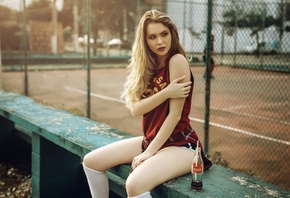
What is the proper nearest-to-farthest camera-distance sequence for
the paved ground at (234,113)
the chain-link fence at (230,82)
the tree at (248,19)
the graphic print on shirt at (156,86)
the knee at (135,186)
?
the knee at (135,186), the graphic print on shirt at (156,86), the paved ground at (234,113), the chain-link fence at (230,82), the tree at (248,19)

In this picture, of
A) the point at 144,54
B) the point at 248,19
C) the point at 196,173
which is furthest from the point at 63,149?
the point at 248,19

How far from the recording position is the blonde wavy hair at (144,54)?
101 inches

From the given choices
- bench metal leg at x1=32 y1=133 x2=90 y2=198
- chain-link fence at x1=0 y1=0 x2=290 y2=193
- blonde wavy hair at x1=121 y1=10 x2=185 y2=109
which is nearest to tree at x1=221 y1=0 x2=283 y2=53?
chain-link fence at x1=0 y1=0 x2=290 y2=193

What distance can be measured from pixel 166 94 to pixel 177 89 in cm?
9

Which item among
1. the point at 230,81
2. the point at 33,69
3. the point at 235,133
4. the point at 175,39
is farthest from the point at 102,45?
the point at 175,39

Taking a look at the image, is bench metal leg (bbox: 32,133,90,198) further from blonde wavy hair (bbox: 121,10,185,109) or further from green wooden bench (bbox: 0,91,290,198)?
blonde wavy hair (bbox: 121,10,185,109)

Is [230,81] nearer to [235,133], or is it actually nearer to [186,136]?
[235,133]

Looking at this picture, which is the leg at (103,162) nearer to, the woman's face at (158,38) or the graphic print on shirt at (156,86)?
the graphic print on shirt at (156,86)

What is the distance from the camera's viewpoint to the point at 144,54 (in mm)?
2625

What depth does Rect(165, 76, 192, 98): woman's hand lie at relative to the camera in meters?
2.44

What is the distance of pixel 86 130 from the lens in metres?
3.78

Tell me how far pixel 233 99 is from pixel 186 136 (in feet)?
27.9

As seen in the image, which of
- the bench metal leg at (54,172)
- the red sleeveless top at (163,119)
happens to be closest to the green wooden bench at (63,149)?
the bench metal leg at (54,172)

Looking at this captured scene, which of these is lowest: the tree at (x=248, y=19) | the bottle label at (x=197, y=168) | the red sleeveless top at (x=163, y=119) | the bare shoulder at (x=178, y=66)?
the bottle label at (x=197, y=168)
